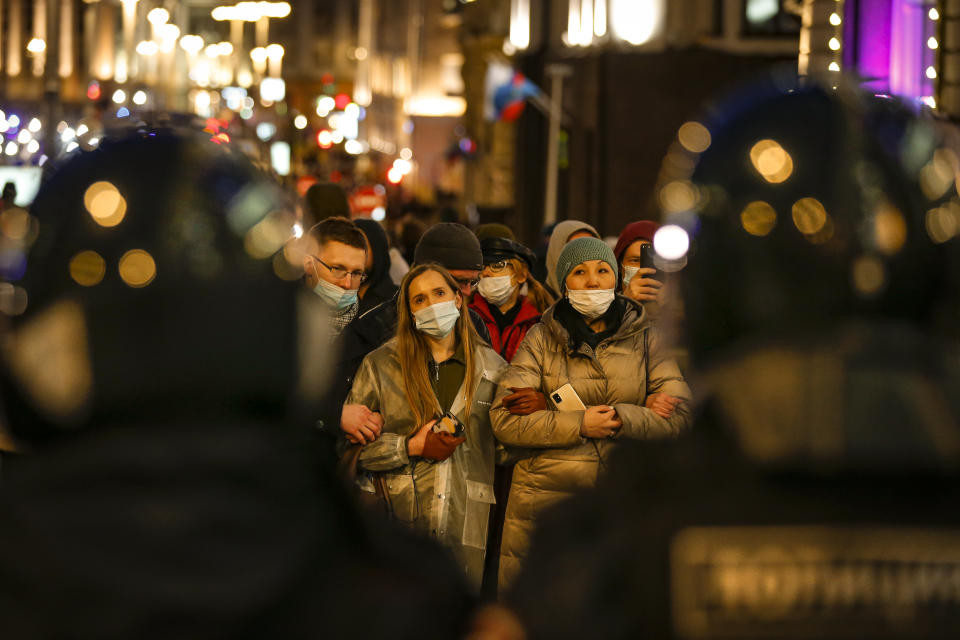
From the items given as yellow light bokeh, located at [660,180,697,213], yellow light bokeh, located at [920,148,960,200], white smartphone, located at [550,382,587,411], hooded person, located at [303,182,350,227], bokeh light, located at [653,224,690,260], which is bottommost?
white smartphone, located at [550,382,587,411]

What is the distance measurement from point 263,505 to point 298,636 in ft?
0.71

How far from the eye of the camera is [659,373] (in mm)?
6574

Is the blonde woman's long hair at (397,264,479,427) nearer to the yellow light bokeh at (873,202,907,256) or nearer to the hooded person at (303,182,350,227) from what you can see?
the hooded person at (303,182,350,227)

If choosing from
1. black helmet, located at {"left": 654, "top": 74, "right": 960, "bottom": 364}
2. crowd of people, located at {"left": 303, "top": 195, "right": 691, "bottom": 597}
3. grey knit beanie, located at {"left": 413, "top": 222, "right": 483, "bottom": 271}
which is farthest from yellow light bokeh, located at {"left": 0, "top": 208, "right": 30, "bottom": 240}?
grey knit beanie, located at {"left": 413, "top": 222, "right": 483, "bottom": 271}

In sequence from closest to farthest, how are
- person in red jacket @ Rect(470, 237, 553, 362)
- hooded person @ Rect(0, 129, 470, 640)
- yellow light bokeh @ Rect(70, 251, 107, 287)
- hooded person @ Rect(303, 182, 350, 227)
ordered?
hooded person @ Rect(0, 129, 470, 640) < yellow light bokeh @ Rect(70, 251, 107, 287) < person in red jacket @ Rect(470, 237, 553, 362) < hooded person @ Rect(303, 182, 350, 227)

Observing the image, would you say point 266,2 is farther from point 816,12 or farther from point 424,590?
point 424,590

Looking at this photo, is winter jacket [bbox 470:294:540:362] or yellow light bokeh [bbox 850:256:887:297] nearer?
yellow light bokeh [bbox 850:256:887:297]

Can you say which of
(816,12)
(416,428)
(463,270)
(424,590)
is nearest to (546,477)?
(416,428)

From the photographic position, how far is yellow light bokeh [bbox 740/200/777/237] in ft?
8.11

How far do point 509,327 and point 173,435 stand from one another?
6124 mm

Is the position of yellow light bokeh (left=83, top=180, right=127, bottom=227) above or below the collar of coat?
above

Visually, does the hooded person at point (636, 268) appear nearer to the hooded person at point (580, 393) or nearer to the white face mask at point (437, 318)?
the hooded person at point (580, 393)

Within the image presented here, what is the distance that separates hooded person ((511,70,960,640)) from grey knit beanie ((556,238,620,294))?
4242 millimetres

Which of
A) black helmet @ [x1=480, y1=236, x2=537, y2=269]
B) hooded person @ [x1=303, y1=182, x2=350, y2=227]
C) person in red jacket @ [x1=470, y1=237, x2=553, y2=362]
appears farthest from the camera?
hooded person @ [x1=303, y1=182, x2=350, y2=227]
